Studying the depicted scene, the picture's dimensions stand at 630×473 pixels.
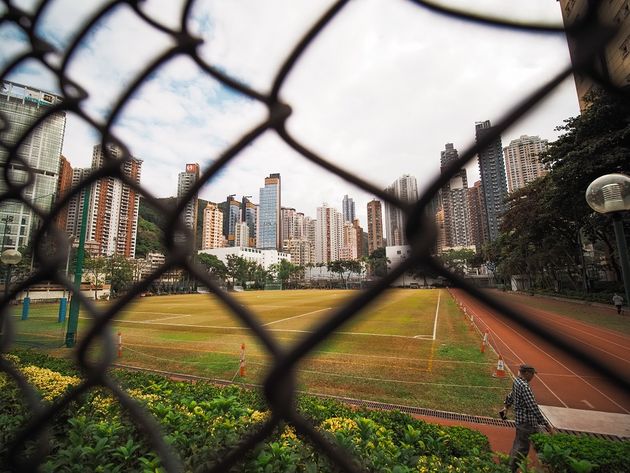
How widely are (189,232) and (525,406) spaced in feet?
14.6

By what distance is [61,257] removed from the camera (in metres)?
0.79

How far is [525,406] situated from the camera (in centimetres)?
385

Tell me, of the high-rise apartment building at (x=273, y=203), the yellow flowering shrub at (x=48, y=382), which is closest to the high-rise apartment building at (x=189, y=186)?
the high-rise apartment building at (x=273, y=203)

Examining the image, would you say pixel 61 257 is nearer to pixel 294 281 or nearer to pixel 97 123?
pixel 97 123

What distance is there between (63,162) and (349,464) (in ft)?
3.41

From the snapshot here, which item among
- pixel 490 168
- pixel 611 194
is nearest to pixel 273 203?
pixel 490 168

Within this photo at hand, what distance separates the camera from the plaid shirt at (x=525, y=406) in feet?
12.4

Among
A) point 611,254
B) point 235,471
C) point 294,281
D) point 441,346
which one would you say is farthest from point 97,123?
point 294,281

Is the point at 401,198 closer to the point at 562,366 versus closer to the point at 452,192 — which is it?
the point at 452,192

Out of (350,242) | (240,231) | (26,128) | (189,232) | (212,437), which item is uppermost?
(240,231)

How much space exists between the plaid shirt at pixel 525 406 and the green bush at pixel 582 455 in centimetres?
19

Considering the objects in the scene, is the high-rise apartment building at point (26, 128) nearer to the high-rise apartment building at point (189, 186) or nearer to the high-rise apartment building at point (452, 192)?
the high-rise apartment building at point (189, 186)

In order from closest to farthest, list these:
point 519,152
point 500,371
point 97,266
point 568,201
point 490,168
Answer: point 490,168 → point 519,152 → point 500,371 → point 568,201 → point 97,266

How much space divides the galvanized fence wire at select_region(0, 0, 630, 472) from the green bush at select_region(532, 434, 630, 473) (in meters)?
3.15
